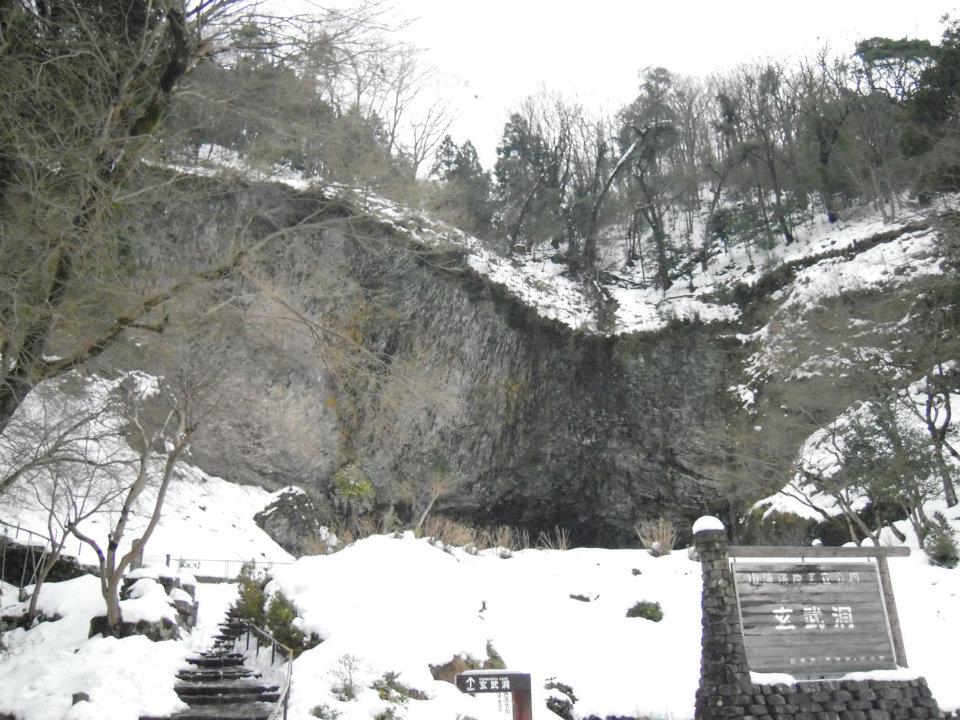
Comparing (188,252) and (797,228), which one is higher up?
(797,228)

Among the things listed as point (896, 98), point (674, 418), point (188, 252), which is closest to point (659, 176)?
point (896, 98)

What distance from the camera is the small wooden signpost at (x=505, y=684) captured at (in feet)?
14.6

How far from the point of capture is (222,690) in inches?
308

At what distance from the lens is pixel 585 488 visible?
22.1 m

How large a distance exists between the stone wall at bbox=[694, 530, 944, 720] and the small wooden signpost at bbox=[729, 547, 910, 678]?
6.1 inches

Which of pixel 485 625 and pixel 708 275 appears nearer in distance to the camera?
pixel 485 625

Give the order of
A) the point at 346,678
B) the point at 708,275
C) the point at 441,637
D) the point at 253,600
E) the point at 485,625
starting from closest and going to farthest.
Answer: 1. the point at 346,678
2. the point at 441,637
3. the point at 253,600
4. the point at 485,625
5. the point at 708,275

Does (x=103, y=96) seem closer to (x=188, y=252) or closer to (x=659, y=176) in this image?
(x=188, y=252)

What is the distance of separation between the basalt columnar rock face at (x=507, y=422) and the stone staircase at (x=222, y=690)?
9.83 m

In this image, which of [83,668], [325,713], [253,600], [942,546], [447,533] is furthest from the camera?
[447,533]

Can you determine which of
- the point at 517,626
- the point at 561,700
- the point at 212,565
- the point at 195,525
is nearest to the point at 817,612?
the point at 561,700

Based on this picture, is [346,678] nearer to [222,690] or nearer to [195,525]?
[222,690]

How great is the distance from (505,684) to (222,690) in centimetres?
480

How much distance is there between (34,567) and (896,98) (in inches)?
1148
